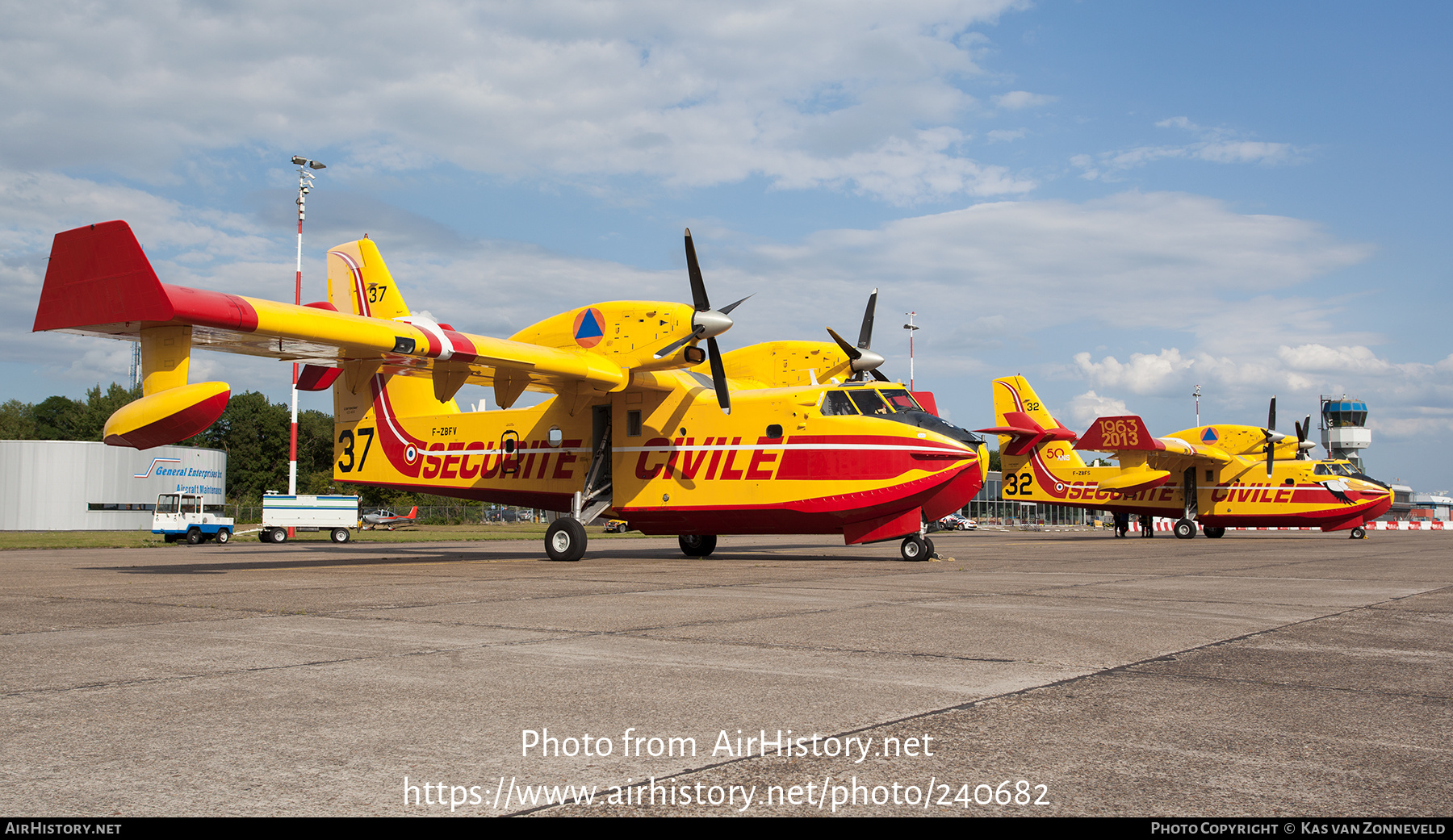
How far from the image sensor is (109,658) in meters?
6.60

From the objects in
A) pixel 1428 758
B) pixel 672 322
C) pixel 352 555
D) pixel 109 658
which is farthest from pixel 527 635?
pixel 352 555

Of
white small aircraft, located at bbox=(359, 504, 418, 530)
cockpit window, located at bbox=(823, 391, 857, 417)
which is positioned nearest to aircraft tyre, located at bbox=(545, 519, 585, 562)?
cockpit window, located at bbox=(823, 391, 857, 417)

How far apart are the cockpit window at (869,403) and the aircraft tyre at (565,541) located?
20.9 ft

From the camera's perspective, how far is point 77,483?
192 ft

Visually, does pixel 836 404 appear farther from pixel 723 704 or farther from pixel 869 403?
pixel 723 704

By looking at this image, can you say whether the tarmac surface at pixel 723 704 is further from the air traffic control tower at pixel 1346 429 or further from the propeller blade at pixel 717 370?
the air traffic control tower at pixel 1346 429

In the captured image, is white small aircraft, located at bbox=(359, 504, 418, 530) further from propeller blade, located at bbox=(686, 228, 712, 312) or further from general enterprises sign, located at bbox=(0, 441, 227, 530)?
propeller blade, located at bbox=(686, 228, 712, 312)

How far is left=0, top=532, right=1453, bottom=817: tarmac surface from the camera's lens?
11.7ft

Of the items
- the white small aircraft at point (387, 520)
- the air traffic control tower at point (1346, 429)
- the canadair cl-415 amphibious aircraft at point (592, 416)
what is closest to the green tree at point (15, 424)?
the white small aircraft at point (387, 520)

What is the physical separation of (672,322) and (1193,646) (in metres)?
13.1

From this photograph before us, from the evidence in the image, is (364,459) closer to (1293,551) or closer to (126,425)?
(126,425)

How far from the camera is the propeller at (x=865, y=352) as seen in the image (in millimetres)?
23031

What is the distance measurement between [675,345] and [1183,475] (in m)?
31.6

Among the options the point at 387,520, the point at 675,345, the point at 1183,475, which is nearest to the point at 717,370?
the point at 675,345
